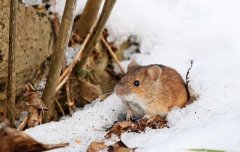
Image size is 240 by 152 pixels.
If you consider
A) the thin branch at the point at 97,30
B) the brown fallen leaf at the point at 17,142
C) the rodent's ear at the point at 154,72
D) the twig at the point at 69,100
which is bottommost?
the twig at the point at 69,100

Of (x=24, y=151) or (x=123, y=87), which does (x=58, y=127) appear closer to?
(x=123, y=87)

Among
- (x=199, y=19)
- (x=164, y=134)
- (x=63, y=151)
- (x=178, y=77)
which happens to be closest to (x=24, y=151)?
(x=63, y=151)

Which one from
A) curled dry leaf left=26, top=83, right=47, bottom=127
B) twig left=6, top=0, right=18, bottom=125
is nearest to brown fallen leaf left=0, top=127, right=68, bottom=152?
twig left=6, top=0, right=18, bottom=125

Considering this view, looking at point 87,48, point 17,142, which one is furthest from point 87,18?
point 17,142

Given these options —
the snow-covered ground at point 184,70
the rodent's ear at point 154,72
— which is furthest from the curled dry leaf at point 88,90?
the rodent's ear at point 154,72

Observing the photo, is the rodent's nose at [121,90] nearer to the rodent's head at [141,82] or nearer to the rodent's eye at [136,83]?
the rodent's head at [141,82]
